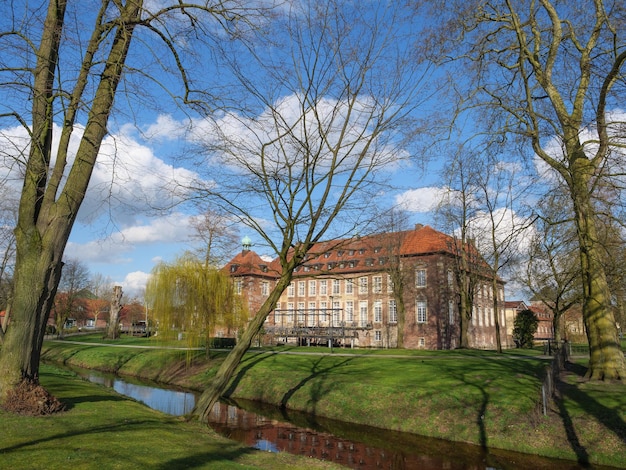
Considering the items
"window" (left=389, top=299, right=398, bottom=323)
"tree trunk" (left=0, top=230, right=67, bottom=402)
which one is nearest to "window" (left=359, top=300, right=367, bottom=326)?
"window" (left=389, top=299, right=398, bottom=323)

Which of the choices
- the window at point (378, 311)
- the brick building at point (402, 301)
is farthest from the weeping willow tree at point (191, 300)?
the window at point (378, 311)

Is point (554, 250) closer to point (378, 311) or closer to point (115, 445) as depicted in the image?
point (115, 445)

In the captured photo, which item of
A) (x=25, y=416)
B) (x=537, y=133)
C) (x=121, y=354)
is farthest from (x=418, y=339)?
(x=25, y=416)

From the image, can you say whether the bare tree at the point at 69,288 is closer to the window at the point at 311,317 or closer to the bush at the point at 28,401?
the window at the point at 311,317

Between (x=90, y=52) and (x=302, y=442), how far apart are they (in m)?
10.3

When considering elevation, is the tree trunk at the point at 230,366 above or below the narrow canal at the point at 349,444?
above

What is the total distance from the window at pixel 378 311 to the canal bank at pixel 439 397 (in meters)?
23.3

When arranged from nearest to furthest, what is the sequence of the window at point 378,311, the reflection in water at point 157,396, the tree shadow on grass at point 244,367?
the reflection in water at point 157,396, the tree shadow on grass at point 244,367, the window at point 378,311

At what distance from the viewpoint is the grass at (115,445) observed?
5930 millimetres

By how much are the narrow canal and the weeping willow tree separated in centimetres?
673

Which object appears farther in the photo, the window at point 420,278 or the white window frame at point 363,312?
the white window frame at point 363,312

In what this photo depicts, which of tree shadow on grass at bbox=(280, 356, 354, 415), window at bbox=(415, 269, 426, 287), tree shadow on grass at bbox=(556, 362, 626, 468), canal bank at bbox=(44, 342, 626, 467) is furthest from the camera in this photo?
window at bbox=(415, 269, 426, 287)

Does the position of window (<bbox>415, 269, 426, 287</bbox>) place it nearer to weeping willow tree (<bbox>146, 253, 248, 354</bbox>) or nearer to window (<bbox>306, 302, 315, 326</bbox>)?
window (<bbox>306, 302, 315, 326</bbox>)

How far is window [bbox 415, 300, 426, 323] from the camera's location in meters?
43.8
